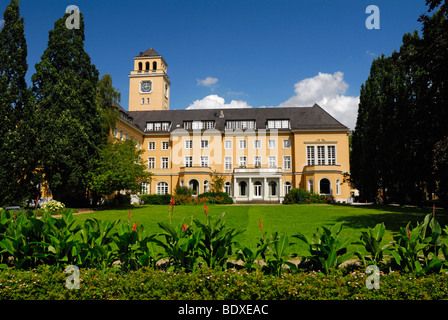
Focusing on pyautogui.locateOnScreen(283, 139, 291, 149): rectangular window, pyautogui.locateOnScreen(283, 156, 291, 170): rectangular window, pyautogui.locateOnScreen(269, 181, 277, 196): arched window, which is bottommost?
pyautogui.locateOnScreen(269, 181, 277, 196): arched window

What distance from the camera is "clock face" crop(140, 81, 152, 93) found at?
6262cm

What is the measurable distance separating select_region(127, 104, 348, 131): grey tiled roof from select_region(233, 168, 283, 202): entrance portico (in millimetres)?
7814

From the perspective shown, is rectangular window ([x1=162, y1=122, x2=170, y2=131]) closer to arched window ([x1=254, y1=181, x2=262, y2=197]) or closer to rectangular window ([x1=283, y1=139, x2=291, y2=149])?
arched window ([x1=254, y1=181, x2=262, y2=197])

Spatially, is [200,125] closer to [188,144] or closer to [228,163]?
[188,144]

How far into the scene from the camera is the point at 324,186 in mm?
40750

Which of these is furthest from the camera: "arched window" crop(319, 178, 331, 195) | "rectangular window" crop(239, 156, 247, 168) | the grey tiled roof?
"rectangular window" crop(239, 156, 247, 168)

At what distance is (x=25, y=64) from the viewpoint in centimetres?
→ 2172

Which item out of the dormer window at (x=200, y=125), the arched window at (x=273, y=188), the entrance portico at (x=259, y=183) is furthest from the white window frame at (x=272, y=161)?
the dormer window at (x=200, y=125)

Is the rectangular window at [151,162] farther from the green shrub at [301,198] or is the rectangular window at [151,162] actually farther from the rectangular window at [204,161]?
the green shrub at [301,198]

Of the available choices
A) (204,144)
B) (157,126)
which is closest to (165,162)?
(157,126)

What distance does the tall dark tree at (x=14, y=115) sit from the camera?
19984 mm

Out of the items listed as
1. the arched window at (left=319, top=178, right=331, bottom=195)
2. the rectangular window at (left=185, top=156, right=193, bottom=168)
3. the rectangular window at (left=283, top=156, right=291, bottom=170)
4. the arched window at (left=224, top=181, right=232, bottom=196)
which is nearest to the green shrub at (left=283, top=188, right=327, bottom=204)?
the arched window at (left=319, top=178, right=331, bottom=195)

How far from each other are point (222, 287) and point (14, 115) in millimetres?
22709

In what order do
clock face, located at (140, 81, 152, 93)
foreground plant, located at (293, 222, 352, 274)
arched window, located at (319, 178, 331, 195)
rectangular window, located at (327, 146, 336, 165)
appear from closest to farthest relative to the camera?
foreground plant, located at (293, 222, 352, 274) → arched window, located at (319, 178, 331, 195) → rectangular window, located at (327, 146, 336, 165) → clock face, located at (140, 81, 152, 93)
